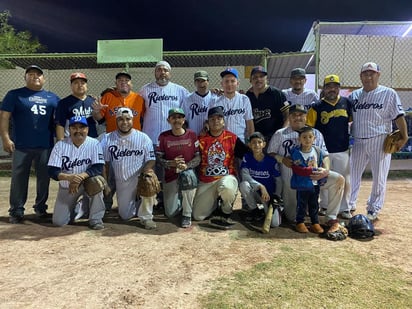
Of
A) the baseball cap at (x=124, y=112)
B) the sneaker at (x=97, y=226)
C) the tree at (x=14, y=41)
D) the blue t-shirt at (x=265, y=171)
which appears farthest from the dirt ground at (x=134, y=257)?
the tree at (x=14, y=41)

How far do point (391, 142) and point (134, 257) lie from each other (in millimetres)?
3320

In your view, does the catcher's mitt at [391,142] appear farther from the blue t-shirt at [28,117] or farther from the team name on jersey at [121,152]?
the blue t-shirt at [28,117]

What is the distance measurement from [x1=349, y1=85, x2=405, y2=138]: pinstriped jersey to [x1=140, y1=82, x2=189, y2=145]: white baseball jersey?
8.09 ft

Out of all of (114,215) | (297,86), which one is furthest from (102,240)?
(297,86)

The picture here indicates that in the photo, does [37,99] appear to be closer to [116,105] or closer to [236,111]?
[116,105]

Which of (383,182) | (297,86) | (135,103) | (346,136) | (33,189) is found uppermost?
(297,86)

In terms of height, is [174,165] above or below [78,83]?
below

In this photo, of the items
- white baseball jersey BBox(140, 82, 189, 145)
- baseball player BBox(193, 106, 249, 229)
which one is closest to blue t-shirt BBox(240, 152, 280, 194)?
baseball player BBox(193, 106, 249, 229)

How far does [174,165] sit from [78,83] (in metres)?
1.65

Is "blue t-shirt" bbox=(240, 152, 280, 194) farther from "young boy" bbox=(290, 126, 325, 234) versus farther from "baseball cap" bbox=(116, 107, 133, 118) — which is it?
"baseball cap" bbox=(116, 107, 133, 118)

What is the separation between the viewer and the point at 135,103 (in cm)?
434

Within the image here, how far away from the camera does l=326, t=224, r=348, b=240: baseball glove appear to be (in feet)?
11.0

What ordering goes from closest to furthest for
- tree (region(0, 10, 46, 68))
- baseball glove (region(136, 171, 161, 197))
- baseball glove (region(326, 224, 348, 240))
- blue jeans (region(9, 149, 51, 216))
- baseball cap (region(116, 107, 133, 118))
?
baseball glove (region(326, 224, 348, 240)), baseball glove (region(136, 171, 161, 197)), baseball cap (region(116, 107, 133, 118)), blue jeans (region(9, 149, 51, 216)), tree (region(0, 10, 46, 68))

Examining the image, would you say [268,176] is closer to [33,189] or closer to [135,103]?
[135,103]
